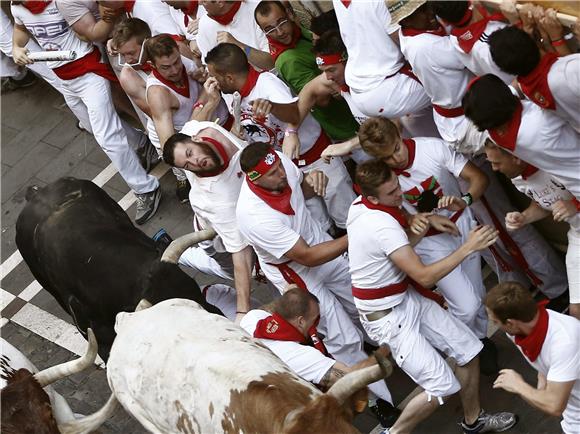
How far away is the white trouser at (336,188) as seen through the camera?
27.5 ft

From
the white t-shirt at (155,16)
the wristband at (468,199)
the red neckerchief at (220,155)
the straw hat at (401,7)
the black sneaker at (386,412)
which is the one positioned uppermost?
the straw hat at (401,7)

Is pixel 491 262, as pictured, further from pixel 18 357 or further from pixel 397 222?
pixel 18 357

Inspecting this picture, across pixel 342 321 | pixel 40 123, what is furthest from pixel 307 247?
pixel 40 123

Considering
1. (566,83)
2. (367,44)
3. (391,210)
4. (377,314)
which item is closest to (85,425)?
(377,314)

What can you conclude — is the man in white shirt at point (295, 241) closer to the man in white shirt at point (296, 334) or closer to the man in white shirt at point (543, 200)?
the man in white shirt at point (296, 334)

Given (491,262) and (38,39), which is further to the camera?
(38,39)

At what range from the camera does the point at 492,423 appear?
7.35 meters

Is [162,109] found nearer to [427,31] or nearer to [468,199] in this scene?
[427,31]

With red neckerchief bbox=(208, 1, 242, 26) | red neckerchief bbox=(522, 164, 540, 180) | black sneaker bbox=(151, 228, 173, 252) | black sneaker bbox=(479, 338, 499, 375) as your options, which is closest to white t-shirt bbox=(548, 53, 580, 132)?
red neckerchief bbox=(522, 164, 540, 180)

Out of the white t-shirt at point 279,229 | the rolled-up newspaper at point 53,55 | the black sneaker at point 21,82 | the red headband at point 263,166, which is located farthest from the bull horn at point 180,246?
the black sneaker at point 21,82

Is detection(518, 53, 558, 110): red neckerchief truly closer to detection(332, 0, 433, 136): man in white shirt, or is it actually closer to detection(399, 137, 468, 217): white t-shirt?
detection(399, 137, 468, 217): white t-shirt

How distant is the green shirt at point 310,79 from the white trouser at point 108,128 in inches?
97.6

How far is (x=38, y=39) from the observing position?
34.3ft

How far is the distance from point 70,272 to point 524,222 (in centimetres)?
343
